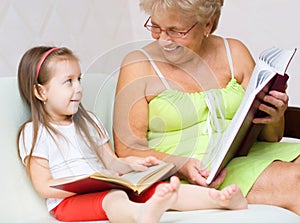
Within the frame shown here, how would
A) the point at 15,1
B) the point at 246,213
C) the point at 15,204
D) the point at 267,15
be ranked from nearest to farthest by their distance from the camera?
the point at 246,213
the point at 15,204
the point at 15,1
the point at 267,15

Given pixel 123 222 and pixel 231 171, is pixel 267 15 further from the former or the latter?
pixel 123 222

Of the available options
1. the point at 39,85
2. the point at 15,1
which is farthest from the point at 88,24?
the point at 39,85

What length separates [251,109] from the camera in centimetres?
128

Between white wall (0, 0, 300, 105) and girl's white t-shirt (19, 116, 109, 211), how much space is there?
58 cm

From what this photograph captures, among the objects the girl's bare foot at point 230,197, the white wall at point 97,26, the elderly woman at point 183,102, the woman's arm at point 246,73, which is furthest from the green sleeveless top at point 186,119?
the white wall at point 97,26

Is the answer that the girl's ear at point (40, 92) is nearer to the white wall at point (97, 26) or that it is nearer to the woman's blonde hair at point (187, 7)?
the woman's blonde hair at point (187, 7)

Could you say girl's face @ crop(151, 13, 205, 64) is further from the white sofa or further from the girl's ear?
the girl's ear

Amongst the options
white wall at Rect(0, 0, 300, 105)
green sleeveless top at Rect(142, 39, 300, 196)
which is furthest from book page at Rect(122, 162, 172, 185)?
white wall at Rect(0, 0, 300, 105)

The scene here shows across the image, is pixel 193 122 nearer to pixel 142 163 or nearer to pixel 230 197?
pixel 142 163

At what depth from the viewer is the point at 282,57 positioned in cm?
137

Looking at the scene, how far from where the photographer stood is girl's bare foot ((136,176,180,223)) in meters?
1.12

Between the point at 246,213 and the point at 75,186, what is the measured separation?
368 millimetres

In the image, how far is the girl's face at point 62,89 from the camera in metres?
1.40

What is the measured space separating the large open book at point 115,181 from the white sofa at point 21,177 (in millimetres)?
86
